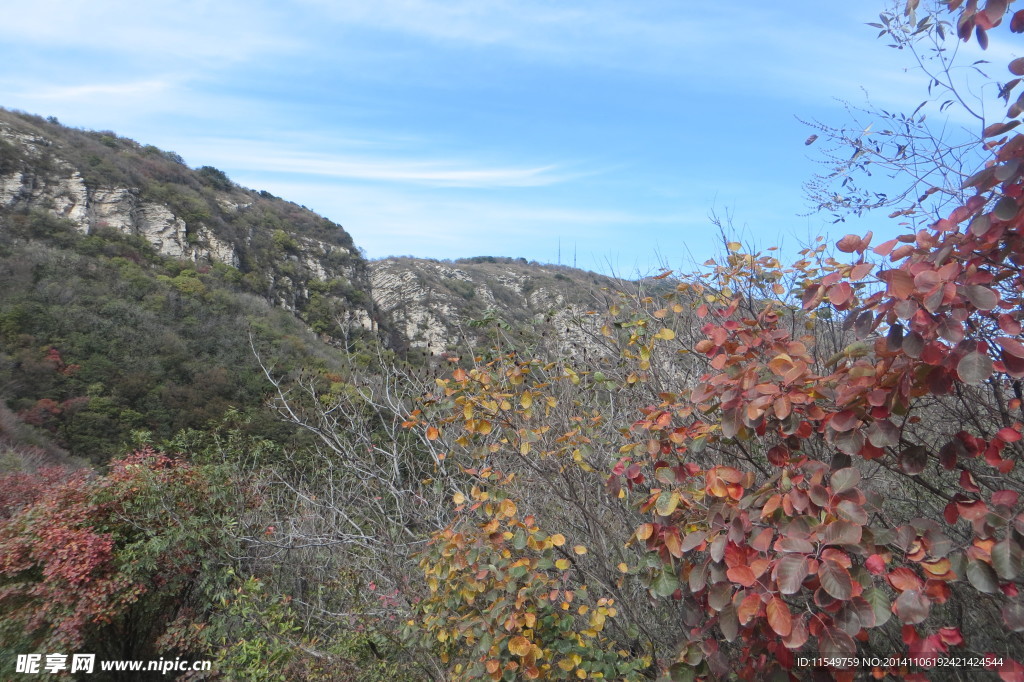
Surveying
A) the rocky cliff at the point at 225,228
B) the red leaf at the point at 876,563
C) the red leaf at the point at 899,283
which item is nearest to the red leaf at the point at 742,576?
the red leaf at the point at 876,563

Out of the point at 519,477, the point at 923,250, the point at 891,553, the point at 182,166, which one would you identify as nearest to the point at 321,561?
the point at 519,477

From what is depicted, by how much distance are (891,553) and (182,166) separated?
42111 millimetres

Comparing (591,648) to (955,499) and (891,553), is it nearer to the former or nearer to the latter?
(891,553)

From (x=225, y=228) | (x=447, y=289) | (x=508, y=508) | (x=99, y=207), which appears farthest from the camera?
(x=447, y=289)

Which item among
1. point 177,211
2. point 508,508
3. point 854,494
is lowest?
point 508,508

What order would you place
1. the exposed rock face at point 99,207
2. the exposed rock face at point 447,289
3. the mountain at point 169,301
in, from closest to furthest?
1. the mountain at point 169,301
2. the exposed rock face at point 447,289
3. the exposed rock face at point 99,207

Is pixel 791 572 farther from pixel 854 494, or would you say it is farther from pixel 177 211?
pixel 177 211

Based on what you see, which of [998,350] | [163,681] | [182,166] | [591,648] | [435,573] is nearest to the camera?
[998,350]

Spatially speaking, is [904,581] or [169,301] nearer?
[904,581]

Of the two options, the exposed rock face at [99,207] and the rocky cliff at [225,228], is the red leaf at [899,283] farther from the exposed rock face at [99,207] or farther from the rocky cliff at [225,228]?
the exposed rock face at [99,207]

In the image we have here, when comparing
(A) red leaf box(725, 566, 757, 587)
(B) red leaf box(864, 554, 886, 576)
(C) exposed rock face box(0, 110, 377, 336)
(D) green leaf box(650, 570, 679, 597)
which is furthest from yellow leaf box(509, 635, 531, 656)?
(C) exposed rock face box(0, 110, 377, 336)

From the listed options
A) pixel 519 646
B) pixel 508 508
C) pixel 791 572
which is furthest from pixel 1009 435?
pixel 519 646

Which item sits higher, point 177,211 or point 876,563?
point 177,211

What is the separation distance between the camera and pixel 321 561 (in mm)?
5758
